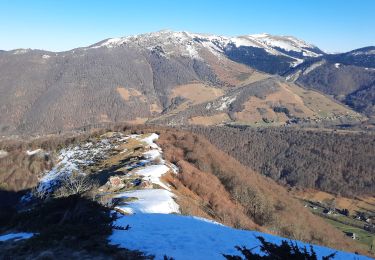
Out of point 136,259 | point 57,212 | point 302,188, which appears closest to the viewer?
point 136,259

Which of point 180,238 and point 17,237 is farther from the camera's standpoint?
point 17,237

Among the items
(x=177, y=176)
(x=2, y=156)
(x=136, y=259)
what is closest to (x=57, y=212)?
(x=136, y=259)

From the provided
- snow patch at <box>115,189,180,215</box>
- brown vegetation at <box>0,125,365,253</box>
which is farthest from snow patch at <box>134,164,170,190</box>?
snow patch at <box>115,189,180,215</box>

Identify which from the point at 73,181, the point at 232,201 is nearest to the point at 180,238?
the point at 232,201

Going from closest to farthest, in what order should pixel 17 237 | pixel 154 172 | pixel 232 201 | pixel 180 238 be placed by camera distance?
pixel 180 238 < pixel 17 237 < pixel 154 172 < pixel 232 201

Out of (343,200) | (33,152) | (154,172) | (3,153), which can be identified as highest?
(154,172)

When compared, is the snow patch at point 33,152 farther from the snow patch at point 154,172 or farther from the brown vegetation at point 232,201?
the snow patch at point 154,172

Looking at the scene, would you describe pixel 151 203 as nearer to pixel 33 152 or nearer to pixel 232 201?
pixel 232 201

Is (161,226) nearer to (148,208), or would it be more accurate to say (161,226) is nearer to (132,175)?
(148,208)
